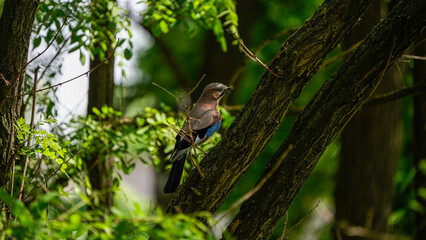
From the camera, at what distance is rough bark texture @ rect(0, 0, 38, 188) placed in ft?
12.9

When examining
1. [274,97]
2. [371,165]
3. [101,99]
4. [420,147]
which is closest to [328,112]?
[274,97]

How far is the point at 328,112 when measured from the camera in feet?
13.0

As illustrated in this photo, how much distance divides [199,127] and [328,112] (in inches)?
72.8

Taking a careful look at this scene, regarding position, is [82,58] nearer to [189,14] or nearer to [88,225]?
[189,14]

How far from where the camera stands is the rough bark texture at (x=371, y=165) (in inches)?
323

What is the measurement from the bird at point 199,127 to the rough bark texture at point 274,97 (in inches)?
32.1

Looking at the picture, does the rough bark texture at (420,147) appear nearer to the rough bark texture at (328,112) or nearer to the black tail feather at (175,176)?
the black tail feather at (175,176)

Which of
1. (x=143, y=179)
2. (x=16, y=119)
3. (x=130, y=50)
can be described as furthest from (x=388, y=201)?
(x=143, y=179)

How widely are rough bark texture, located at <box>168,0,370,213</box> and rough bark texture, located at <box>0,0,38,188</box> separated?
136 centimetres

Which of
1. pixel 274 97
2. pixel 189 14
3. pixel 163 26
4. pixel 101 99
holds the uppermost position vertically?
pixel 189 14

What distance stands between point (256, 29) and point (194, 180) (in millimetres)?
9930

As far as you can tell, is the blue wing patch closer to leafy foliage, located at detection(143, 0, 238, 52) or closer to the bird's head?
the bird's head

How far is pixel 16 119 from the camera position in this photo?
410 cm

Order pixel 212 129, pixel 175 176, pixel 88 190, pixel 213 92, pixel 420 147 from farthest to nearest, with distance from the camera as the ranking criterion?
pixel 420 147, pixel 213 92, pixel 212 129, pixel 88 190, pixel 175 176
